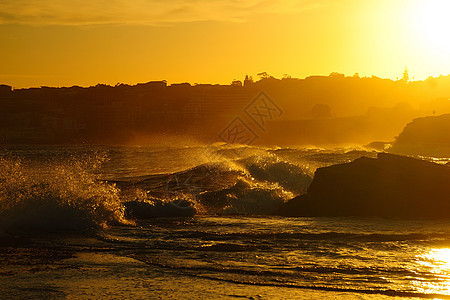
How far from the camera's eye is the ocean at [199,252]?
703cm

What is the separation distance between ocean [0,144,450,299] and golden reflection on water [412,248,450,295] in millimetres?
13

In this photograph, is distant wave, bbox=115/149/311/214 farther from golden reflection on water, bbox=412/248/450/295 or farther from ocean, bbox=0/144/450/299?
golden reflection on water, bbox=412/248/450/295

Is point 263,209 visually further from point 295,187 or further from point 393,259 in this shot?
point 393,259

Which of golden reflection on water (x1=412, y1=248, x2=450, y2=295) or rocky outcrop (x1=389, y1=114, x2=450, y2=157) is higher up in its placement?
rocky outcrop (x1=389, y1=114, x2=450, y2=157)

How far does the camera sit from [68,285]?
712cm

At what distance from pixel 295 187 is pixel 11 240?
1066 centimetres

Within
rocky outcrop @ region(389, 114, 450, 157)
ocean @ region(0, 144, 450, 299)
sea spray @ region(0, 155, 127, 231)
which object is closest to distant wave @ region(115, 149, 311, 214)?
ocean @ region(0, 144, 450, 299)

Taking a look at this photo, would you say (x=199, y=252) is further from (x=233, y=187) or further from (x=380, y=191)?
(x=233, y=187)

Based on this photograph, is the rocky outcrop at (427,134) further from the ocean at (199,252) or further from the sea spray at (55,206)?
the sea spray at (55,206)

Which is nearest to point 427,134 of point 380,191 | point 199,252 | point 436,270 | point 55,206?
point 380,191

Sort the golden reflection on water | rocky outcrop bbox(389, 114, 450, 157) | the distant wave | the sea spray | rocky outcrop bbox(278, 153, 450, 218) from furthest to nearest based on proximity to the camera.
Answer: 1. rocky outcrop bbox(389, 114, 450, 157)
2. the distant wave
3. rocky outcrop bbox(278, 153, 450, 218)
4. the sea spray
5. the golden reflection on water

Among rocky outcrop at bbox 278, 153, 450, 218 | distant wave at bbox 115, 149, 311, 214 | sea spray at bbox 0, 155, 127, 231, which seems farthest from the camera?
distant wave at bbox 115, 149, 311, 214

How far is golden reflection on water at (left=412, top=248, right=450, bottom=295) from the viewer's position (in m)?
6.96

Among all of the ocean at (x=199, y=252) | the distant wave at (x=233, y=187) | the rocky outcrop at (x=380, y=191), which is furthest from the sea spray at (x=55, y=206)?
the rocky outcrop at (x=380, y=191)
